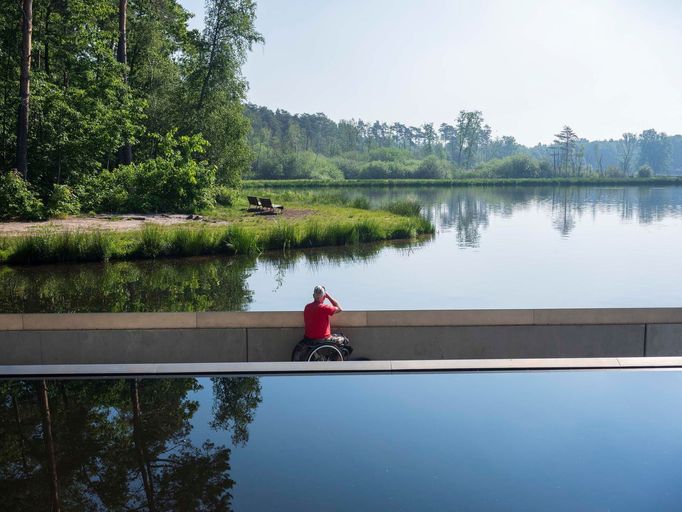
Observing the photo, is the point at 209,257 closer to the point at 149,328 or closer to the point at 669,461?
the point at 149,328

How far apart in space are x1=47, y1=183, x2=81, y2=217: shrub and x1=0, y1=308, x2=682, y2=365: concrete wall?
19.8 meters

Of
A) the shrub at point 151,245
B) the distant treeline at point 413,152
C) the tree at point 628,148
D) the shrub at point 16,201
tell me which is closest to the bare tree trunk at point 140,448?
the shrub at point 151,245

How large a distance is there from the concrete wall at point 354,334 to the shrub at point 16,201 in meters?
19.1

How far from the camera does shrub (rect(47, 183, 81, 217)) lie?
27.8m

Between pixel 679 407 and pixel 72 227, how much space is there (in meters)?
21.3

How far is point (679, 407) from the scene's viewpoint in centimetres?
680

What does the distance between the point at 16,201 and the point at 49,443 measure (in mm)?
22922

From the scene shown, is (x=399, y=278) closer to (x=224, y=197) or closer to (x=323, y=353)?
(x=323, y=353)

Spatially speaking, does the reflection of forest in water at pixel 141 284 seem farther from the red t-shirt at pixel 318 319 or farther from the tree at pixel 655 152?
the tree at pixel 655 152

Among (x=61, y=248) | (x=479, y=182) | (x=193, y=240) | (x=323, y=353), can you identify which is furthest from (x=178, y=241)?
(x=479, y=182)

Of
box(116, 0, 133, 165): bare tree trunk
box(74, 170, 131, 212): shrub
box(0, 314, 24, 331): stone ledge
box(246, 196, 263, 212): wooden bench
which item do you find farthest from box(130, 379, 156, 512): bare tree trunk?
box(116, 0, 133, 165): bare tree trunk

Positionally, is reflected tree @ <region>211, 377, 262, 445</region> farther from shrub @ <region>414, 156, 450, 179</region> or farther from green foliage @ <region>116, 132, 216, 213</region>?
shrub @ <region>414, 156, 450, 179</region>

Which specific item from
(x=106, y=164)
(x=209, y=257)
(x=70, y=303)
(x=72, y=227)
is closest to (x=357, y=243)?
(x=209, y=257)

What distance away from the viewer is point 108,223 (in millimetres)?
26344
